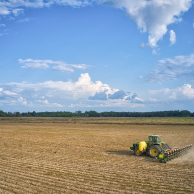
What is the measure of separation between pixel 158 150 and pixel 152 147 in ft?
1.82

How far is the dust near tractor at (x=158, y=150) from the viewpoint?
45.9ft

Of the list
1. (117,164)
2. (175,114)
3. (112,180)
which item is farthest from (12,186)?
(175,114)

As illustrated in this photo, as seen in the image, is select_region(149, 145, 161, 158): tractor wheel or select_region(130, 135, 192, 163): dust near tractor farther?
select_region(149, 145, 161, 158): tractor wheel

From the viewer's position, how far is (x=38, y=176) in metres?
11.1

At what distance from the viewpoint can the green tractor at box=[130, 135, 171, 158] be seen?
15.0 metres

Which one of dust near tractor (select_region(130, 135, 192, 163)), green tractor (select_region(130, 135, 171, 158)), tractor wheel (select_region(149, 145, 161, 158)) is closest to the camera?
dust near tractor (select_region(130, 135, 192, 163))

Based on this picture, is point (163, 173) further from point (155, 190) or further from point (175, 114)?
point (175, 114)

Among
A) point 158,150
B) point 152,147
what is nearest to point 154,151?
point 152,147

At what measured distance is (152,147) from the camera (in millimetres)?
15219

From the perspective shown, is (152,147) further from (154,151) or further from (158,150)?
(158,150)

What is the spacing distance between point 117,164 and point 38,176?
512cm

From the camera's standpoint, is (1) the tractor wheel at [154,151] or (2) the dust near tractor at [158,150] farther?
(1) the tractor wheel at [154,151]

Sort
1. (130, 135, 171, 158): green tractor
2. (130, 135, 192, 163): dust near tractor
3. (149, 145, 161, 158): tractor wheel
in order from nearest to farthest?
(130, 135, 192, 163): dust near tractor → (149, 145, 161, 158): tractor wheel → (130, 135, 171, 158): green tractor

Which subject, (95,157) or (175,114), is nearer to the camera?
(95,157)
